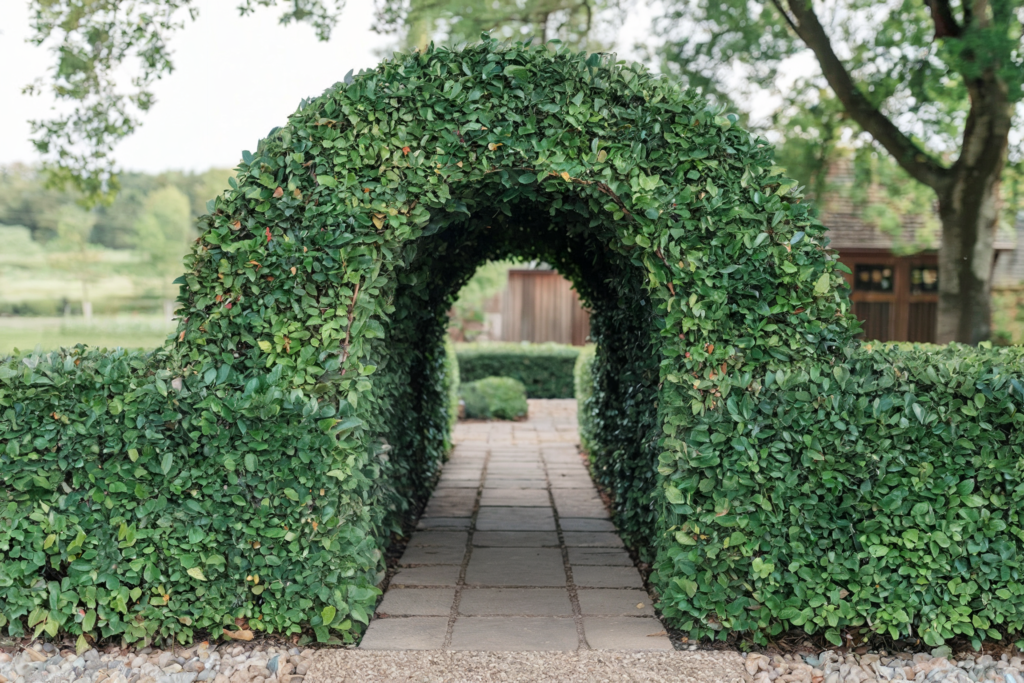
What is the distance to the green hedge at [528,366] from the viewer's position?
559 inches

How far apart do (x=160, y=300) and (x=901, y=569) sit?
1837 inches

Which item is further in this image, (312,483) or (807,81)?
(807,81)

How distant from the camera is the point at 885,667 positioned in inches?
128

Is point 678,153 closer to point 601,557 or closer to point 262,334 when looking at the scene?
point 262,334

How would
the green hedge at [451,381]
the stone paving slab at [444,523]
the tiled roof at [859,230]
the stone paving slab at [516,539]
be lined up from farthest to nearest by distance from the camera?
the tiled roof at [859,230] < the green hedge at [451,381] < the stone paving slab at [444,523] < the stone paving slab at [516,539]

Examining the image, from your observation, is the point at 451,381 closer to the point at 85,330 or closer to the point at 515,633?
the point at 515,633

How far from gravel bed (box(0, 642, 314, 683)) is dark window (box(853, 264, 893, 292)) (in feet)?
53.0

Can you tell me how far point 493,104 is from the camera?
3.38 metres

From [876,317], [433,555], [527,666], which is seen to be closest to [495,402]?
[433,555]

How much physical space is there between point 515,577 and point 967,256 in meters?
6.89

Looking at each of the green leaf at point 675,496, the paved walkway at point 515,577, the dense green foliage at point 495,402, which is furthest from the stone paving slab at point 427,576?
the dense green foliage at point 495,402

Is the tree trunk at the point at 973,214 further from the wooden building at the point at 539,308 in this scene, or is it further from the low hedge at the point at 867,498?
the wooden building at the point at 539,308

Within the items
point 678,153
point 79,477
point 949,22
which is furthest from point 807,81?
point 79,477

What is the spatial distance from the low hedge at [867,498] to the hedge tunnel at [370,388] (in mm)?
13
